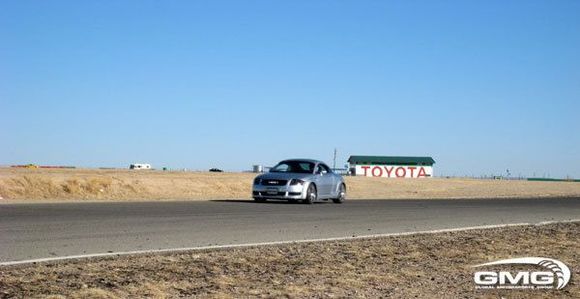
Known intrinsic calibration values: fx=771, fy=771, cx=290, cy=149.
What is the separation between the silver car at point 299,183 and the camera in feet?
84.0

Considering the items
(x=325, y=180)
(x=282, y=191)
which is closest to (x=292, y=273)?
(x=282, y=191)

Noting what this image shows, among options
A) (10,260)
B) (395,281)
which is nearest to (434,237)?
(395,281)

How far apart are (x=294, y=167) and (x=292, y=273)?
18546mm

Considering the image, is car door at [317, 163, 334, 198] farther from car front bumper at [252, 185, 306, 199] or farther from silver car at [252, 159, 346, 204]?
car front bumper at [252, 185, 306, 199]

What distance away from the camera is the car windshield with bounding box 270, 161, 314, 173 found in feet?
88.0

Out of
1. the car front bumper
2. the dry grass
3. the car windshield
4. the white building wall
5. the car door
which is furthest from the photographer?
the white building wall

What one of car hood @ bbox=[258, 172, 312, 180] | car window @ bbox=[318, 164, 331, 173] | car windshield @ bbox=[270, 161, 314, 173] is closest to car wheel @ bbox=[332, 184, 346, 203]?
car window @ bbox=[318, 164, 331, 173]

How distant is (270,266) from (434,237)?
16.4ft

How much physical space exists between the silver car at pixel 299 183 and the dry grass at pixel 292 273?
13.8 metres

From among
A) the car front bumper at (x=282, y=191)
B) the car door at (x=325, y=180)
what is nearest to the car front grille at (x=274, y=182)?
the car front bumper at (x=282, y=191)

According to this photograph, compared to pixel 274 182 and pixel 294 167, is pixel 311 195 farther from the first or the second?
pixel 294 167

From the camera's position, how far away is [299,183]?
25641 millimetres

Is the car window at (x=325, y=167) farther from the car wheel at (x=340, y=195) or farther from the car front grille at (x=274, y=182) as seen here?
the car front grille at (x=274, y=182)

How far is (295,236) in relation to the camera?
13.2 m
